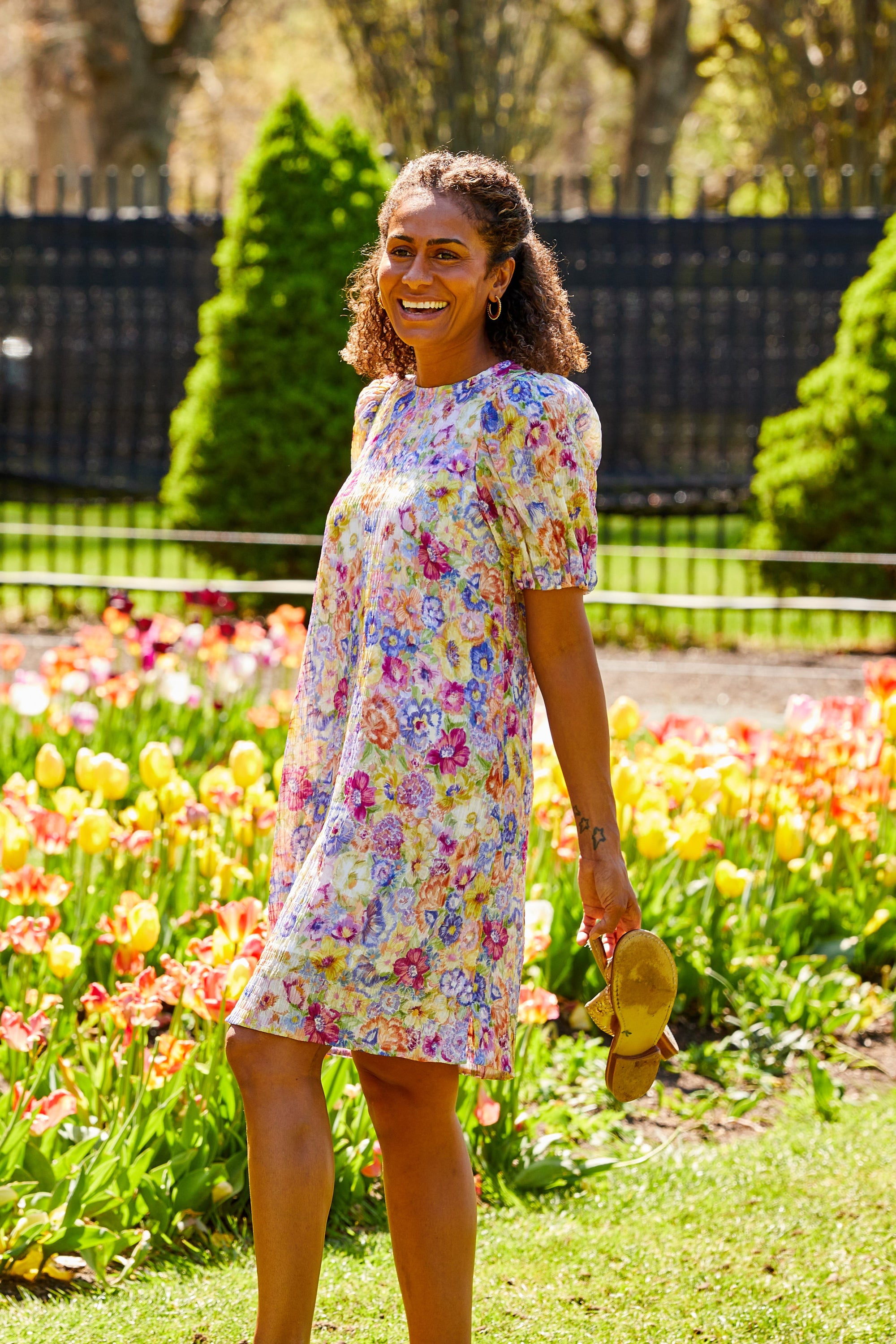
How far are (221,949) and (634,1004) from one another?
3.06 ft

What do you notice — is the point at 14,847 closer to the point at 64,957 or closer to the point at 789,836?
the point at 64,957

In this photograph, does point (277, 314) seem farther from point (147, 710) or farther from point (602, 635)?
point (147, 710)

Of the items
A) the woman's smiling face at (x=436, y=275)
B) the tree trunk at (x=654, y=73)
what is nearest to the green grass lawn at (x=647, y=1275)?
the woman's smiling face at (x=436, y=275)

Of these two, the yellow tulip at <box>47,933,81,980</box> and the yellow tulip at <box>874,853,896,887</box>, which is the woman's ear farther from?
the yellow tulip at <box>874,853,896,887</box>

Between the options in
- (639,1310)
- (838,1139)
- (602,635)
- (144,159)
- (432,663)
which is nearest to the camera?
(432,663)

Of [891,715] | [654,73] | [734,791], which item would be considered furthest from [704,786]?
[654,73]

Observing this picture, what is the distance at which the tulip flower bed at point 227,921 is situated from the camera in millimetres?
2682

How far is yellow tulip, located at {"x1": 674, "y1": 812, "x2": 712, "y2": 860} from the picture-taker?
12.2ft

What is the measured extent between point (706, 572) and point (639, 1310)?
31.4 feet

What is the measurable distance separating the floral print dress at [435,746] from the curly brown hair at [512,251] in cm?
10

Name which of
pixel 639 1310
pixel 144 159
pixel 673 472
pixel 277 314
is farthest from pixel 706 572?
A: pixel 144 159

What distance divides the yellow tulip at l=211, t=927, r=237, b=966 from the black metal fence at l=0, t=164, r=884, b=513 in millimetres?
8999

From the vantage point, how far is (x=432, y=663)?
6.82 ft

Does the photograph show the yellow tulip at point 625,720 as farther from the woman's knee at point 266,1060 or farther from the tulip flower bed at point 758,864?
the woman's knee at point 266,1060
